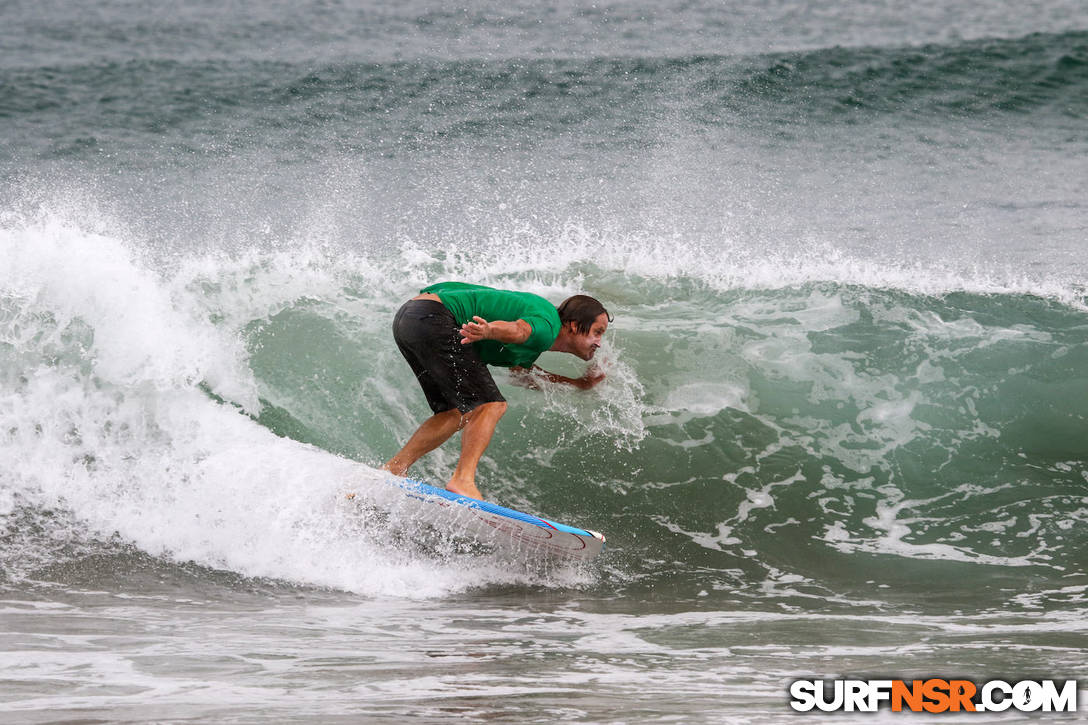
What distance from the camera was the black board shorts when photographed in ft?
18.0

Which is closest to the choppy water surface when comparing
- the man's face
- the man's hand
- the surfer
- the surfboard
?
the surfboard

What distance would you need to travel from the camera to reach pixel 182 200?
20.8 meters

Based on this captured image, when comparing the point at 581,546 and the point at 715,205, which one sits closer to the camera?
the point at 581,546

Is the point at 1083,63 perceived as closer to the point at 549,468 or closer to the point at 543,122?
the point at 543,122

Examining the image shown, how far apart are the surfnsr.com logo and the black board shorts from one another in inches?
92.7

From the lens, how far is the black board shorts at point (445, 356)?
5.48m

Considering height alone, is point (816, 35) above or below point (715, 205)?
above

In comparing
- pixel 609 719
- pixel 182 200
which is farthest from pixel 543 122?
pixel 609 719

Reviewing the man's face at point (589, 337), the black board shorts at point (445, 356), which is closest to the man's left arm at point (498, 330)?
the black board shorts at point (445, 356)

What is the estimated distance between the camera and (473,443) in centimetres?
550

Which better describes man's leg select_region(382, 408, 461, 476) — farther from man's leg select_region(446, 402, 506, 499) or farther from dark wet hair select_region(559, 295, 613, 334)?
dark wet hair select_region(559, 295, 613, 334)

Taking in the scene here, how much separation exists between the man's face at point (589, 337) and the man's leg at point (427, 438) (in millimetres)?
733

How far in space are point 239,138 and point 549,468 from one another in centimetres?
2231

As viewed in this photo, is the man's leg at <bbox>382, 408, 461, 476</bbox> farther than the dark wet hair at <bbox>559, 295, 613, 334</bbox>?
Yes
